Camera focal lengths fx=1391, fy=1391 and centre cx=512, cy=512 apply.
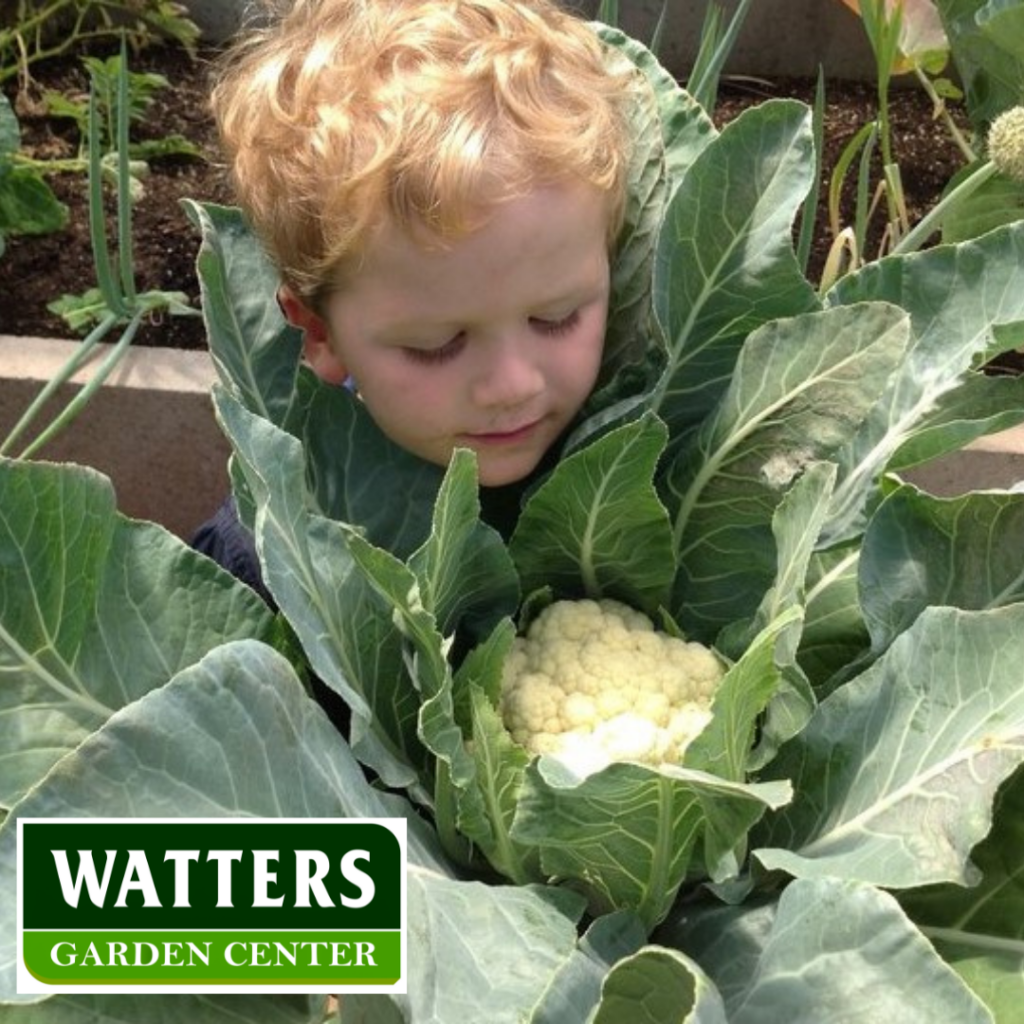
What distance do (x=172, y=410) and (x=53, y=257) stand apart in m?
0.33

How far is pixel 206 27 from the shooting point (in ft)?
6.94

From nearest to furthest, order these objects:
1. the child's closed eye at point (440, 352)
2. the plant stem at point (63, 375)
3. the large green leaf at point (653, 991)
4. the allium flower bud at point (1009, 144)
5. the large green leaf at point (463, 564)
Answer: the large green leaf at point (653, 991)
the large green leaf at point (463, 564)
the child's closed eye at point (440, 352)
the allium flower bud at point (1009, 144)
the plant stem at point (63, 375)

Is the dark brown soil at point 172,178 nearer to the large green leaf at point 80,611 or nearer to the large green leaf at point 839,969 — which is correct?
the large green leaf at point 80,611

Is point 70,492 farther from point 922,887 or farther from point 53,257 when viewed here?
point 53,257

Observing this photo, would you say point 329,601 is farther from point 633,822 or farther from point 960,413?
point 960,413

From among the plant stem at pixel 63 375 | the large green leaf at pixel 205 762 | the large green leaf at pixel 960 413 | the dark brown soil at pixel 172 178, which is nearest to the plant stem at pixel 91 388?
the plant stem at pixel 63 375

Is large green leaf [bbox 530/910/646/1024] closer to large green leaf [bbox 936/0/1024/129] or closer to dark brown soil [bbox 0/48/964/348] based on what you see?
large green leaf [bbox 936/0/1024/129]

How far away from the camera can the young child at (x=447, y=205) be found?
2.55 ft

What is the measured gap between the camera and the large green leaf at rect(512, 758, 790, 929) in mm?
644

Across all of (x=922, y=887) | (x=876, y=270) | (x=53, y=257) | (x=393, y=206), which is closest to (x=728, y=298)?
(x=876, y=270)

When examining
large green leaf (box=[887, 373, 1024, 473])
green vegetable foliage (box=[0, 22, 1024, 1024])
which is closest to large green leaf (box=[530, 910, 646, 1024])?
green vegetable foliage (box=[0, 22, 1024, 1024])

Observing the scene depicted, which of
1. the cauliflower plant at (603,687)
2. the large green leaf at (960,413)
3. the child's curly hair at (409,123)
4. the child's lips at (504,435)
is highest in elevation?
the child's curly hair at (409,123)

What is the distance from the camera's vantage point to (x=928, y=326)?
0.89 m

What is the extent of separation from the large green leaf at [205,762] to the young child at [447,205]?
0.22m
